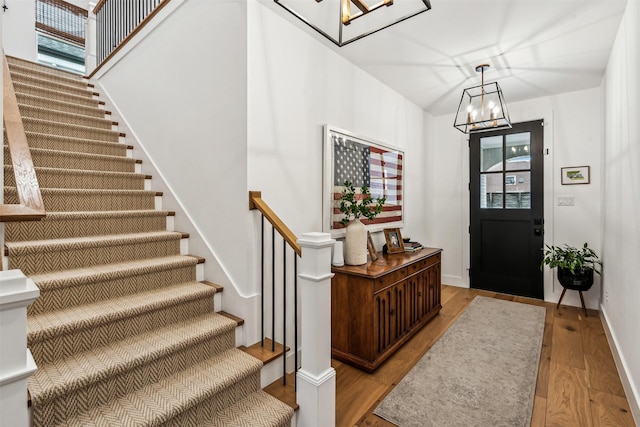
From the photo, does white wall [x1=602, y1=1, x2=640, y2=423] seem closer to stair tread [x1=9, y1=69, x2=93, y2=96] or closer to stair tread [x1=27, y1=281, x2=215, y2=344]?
stair tread [x1=27, y1=281, x2=215, y2=344]

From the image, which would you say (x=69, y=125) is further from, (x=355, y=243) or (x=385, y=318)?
(x=385, y=318)

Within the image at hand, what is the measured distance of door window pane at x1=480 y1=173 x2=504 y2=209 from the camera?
4.30 m

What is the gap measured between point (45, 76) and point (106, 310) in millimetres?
3423

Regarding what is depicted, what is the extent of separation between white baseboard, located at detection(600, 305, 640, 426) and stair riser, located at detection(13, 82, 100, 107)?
17.1 ft

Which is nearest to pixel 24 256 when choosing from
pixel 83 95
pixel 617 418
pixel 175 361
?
pixel 175 361

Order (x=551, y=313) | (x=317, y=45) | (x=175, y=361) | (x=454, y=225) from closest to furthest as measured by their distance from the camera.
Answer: (x=175, y=361), (x=317, y=45), (x=551, y=313), (x=454, y=225)

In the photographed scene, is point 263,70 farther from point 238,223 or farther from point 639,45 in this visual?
point 639,45

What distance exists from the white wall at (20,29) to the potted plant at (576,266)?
307 inches

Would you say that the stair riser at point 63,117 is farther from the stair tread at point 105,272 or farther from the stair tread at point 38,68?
the stair tread at point 105,272

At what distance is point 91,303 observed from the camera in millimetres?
1835

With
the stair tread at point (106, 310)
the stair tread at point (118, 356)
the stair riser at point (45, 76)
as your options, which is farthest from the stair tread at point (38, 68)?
the stair tread at point (118, 356)

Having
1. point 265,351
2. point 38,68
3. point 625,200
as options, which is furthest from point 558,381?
point 38,68

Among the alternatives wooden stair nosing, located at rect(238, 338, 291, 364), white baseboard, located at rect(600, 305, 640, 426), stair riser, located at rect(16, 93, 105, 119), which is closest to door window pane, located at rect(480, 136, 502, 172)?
white baseboard, located at rect(600, 305, 640, 426)

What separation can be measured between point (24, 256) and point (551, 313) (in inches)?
183
